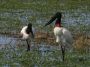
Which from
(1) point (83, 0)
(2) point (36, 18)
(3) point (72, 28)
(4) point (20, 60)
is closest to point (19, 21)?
(2) point (36, 18)

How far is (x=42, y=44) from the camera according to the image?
1596 centimetres

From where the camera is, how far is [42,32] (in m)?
18.1

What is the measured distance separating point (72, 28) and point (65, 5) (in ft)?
27.9

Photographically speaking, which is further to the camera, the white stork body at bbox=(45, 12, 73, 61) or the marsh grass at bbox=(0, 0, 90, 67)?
the white stork body at bbox=(45, 12, 73, 61)

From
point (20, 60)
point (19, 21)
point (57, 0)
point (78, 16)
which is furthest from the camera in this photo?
point (57, 0)

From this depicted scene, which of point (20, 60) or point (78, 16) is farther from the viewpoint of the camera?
point (78, 16)

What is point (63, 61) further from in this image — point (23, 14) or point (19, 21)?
point (23, 14)

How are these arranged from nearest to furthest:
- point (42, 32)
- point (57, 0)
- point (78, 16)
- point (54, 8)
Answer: point (42, 32) → point (78, 16) → point (54, 8) → point (57, 0)

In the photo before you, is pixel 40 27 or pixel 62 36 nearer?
pixel 62 36

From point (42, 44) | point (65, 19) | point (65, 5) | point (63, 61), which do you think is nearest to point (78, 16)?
point (65, 19)

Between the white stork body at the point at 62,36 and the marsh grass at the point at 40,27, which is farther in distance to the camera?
the white stork body at the point at 62,36

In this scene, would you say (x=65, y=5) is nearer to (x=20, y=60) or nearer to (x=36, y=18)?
(x=36, y=18)

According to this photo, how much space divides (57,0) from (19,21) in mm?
9847

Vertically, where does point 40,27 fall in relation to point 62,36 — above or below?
below
